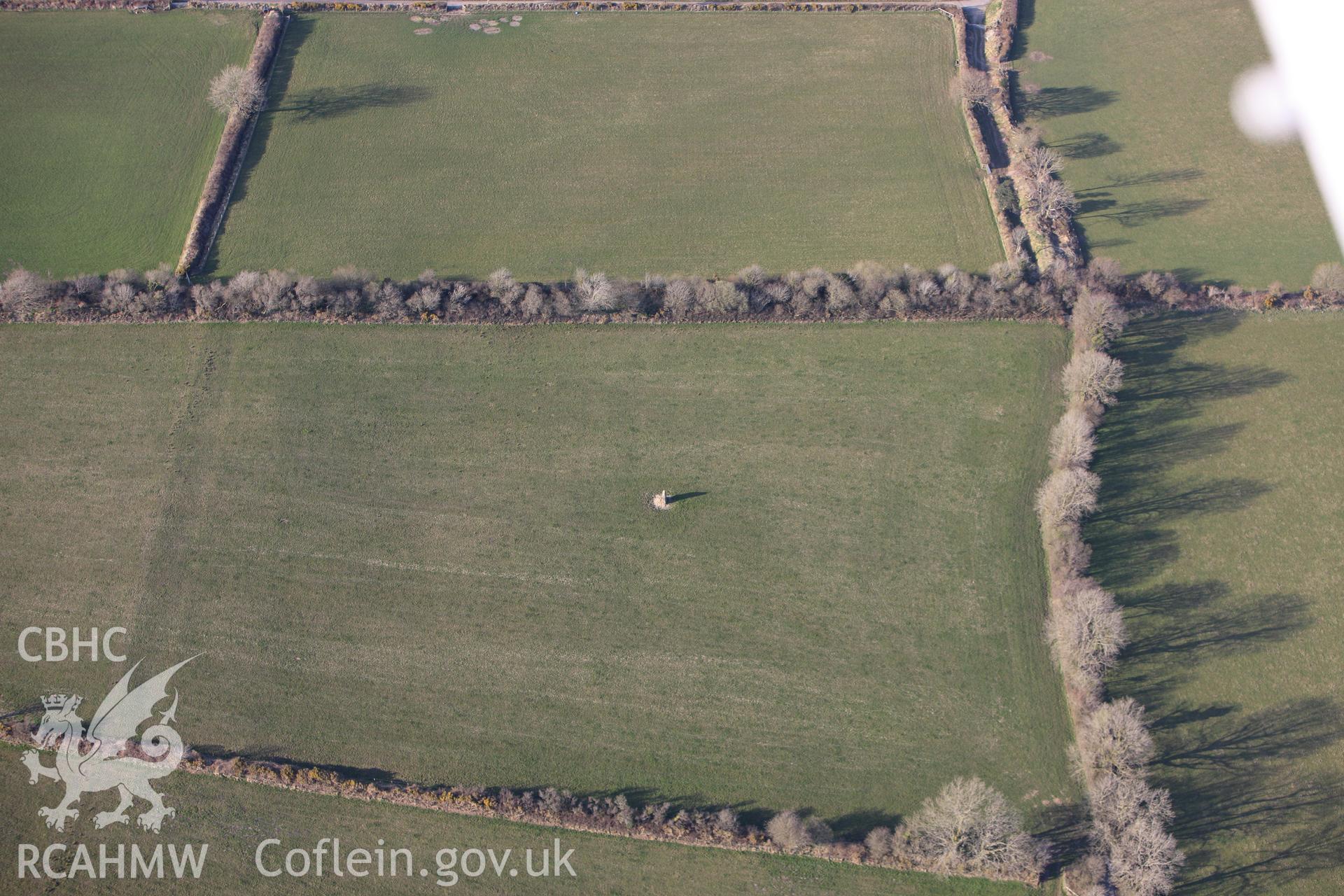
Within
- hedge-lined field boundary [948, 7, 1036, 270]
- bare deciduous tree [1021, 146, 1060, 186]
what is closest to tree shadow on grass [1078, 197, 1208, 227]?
bare deciduous tree [1021, 146, 1060, 186]

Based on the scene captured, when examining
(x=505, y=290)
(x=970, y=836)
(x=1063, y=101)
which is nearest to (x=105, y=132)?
(x=505, y=290)

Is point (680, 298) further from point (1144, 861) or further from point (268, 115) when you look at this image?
point (1144, 861)

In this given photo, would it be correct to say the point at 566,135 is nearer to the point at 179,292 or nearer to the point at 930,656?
the point at 179,292

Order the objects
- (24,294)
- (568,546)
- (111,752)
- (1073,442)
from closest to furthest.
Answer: (111,752) < (568,546) < (1073,442) < (24,294)

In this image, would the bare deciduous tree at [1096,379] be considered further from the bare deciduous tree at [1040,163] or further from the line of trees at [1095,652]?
the bare deciduous tree at [1040,163]

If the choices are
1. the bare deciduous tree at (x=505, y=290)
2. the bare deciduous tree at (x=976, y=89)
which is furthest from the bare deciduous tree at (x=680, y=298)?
the bare deciduous tree at (x=976, y=89)

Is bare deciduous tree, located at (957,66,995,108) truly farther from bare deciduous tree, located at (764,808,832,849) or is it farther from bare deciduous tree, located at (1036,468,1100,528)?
bare deciduous tree, located at (764,808,832,849)
